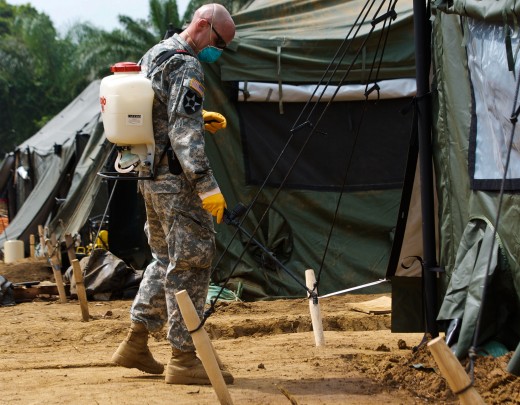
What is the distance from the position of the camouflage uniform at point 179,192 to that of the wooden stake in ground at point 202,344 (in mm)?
813

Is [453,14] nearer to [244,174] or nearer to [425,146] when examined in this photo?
[425,146]

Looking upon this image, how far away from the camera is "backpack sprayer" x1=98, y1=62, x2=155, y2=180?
16.0 feet

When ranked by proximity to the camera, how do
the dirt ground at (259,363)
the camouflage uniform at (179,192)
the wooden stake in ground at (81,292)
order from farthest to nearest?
the wooden stake in ground at (81,292) → the camouflage uniform at (179,192) → the dirt ground at (259,363)

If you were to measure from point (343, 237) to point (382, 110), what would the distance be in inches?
52.3

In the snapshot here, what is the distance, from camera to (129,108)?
4.89 m

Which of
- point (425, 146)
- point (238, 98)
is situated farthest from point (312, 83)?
point (425, 146)

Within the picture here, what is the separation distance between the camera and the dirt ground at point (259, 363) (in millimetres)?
4621

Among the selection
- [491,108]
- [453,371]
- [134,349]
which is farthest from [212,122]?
[453,371]

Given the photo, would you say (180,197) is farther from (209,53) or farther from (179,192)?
(209,53)

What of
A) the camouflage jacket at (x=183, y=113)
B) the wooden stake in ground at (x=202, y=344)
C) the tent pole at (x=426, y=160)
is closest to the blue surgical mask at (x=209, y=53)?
the camouflage jacket at (x=183, y=113)

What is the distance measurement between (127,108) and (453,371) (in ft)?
7.76

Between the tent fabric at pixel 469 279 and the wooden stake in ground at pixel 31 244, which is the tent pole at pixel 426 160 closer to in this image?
the tent fabric at pixel 469 279

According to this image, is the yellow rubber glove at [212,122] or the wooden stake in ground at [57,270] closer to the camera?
the yellow rubber glove at [212,122]

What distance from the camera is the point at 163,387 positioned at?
4945 millimetres
